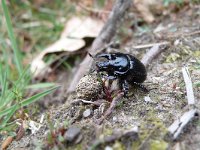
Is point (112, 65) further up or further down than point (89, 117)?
further up

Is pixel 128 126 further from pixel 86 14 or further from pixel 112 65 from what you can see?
pixel 86 14

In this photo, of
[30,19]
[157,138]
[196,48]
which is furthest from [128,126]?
[30,19]

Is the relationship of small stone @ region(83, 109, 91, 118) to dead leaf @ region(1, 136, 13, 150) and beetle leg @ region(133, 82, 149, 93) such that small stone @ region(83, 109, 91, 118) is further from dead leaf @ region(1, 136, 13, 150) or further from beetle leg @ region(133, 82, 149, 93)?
dead leaf @ region(1, 136, 13, 150)

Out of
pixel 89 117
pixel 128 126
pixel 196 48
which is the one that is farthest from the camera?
pixel 196 48

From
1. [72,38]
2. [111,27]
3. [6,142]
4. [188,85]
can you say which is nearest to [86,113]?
[6,142]

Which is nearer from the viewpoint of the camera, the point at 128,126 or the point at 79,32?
the point at 128,126

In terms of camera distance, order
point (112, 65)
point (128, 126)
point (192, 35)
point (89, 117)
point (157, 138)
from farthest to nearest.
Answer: point (192, 35)
point (112, 65)
point (89, 117)
point (128, 126)
point (157, 138)
